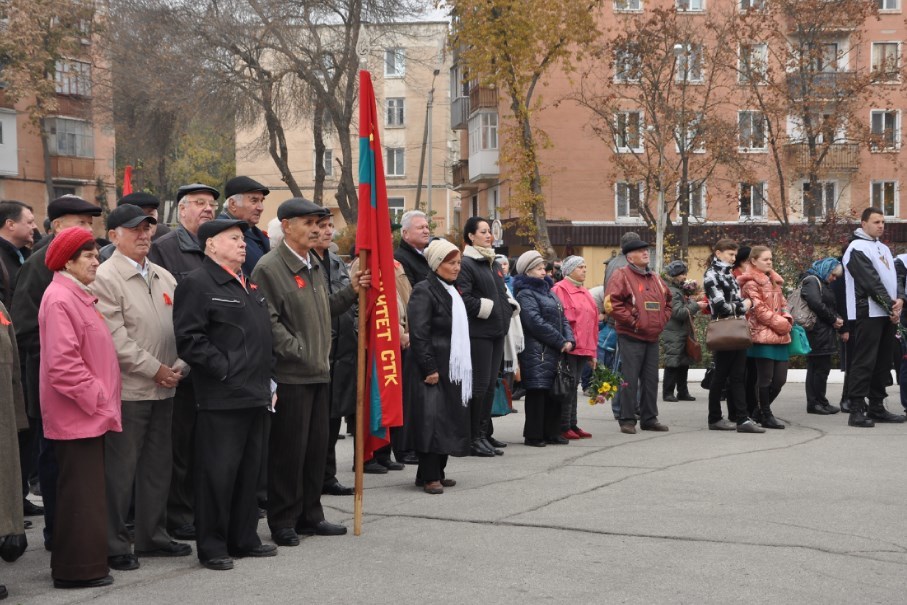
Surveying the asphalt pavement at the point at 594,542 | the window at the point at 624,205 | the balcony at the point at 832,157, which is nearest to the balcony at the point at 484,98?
the window at the point at 624,205

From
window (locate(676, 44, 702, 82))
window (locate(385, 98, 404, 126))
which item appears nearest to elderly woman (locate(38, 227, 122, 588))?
window (locate(676, 44, 702, 82))

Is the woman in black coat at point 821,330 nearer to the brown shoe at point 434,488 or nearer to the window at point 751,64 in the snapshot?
the brown shoe at point 434,488

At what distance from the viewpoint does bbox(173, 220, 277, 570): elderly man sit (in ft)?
22.5

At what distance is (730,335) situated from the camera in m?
12.6

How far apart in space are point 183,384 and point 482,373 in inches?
132

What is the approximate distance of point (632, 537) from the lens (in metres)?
7.48

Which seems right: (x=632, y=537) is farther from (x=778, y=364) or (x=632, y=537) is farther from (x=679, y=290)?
(x=679, y=290)

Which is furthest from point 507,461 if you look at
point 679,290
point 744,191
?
point 744,191

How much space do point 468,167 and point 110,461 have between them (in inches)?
1991

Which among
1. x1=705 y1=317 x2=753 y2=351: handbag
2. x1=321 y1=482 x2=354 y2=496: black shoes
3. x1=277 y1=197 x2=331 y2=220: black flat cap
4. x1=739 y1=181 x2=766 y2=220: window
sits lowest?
x1=321 y1=482 x2=354 y2=496: black shoes

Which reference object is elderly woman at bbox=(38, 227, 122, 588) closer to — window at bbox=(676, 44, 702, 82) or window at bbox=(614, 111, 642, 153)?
window at bbox=(614, 111, 642, 153)

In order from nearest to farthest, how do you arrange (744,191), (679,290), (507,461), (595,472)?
(595,472) < (507,461) < (679,290) < (744,191)

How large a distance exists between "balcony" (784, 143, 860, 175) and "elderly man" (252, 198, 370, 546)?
125 ft

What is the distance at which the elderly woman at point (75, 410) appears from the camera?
6.39 meters
